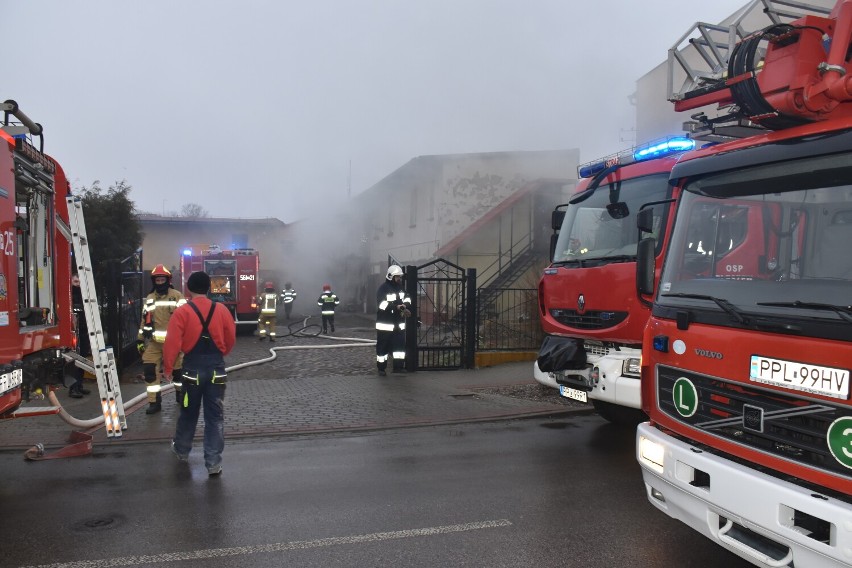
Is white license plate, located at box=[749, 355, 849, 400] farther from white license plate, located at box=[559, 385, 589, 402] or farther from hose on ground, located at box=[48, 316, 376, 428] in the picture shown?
hose on ground, located at box=[48, 316, 376, 428]

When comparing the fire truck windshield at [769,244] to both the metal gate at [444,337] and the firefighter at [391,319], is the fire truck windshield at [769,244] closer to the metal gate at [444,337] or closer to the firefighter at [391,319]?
the firefighter at [391,319]

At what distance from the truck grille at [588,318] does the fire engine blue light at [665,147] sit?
1493mm

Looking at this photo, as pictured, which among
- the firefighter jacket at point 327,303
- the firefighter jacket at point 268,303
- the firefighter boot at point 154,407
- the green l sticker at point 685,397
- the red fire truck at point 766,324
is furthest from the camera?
the firefighter jacket at point 327,303

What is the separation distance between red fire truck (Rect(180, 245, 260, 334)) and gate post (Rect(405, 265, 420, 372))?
8.86m

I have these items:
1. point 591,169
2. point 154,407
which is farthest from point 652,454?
point 154,407

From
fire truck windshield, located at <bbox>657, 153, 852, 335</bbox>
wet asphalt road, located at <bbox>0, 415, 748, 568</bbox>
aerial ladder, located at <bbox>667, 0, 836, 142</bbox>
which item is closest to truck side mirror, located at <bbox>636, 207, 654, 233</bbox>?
fire truck windshield, located at <bbox>657, 153, 852, 335</bbox>

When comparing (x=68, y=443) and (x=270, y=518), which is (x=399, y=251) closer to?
(x=68, y=443)

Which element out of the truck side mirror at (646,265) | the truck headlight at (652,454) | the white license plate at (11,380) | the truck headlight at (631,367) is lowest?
the truck headlight at (652,454)

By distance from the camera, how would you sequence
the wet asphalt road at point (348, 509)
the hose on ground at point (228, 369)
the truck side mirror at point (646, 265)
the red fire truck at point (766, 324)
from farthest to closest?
the hose on ground at point (228, 369)
the truck side mirror at point (646, 265)
the wet asphalt road at point (348, 509)
the red fire truck at point (766, 324)

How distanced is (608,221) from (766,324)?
3.65 meters

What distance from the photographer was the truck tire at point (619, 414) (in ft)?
22.5

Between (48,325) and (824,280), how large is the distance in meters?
5.42

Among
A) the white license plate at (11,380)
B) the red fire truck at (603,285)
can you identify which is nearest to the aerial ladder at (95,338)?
the white license plate at (11,380)

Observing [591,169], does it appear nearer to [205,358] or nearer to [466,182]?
[205,358]
